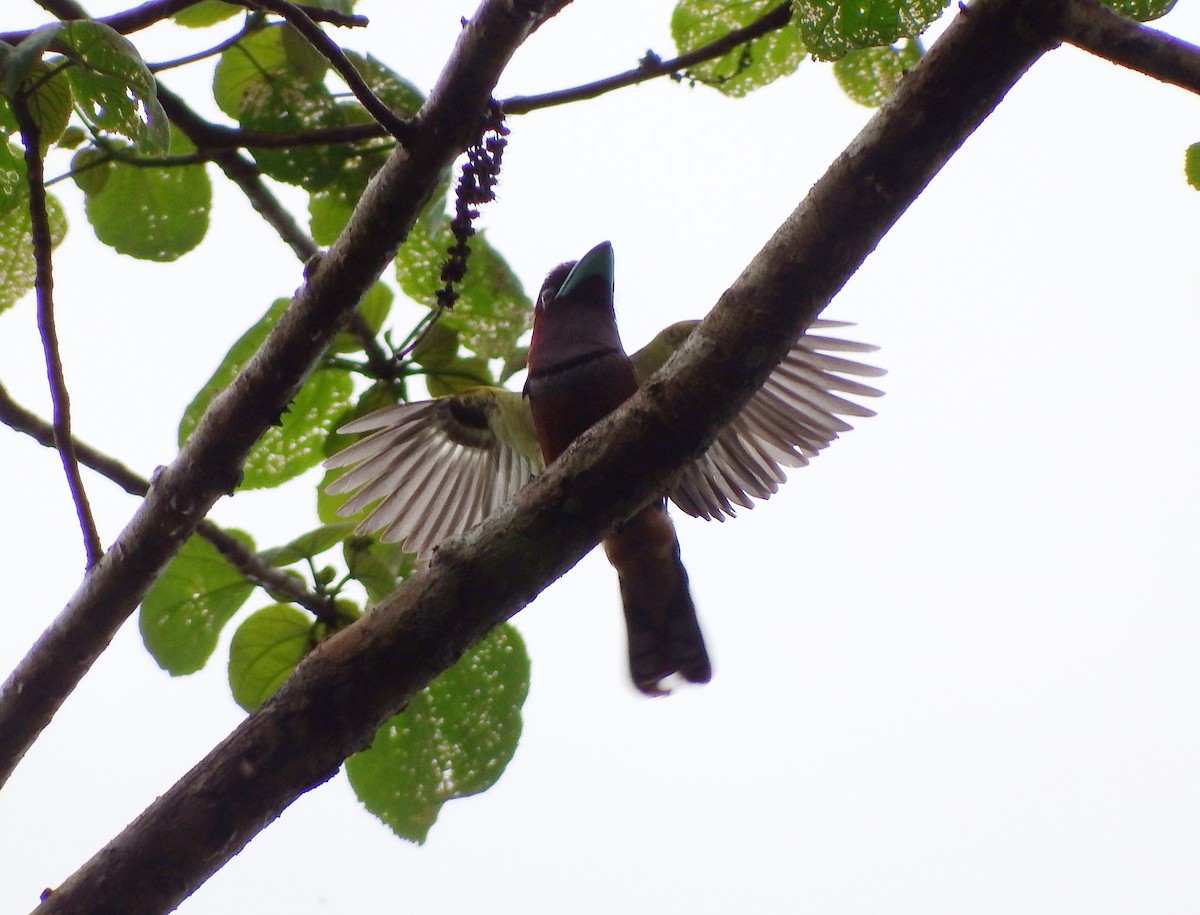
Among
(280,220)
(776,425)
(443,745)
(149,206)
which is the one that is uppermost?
(776,425)

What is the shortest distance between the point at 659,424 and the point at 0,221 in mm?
1658

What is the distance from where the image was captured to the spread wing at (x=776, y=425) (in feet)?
10.3

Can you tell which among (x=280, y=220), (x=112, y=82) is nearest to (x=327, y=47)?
(x=112, y=82)

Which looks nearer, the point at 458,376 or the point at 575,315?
the point at 458,376

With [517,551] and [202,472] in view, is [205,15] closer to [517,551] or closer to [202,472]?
[202,472]

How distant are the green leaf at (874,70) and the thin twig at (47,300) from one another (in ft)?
6.05

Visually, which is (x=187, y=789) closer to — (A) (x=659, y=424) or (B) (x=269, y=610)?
(A) (x=659, y=424)

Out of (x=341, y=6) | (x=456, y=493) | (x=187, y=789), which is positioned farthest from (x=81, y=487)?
(x=456, y=493)

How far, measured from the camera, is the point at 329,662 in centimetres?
157

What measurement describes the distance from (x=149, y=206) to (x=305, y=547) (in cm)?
→ 90

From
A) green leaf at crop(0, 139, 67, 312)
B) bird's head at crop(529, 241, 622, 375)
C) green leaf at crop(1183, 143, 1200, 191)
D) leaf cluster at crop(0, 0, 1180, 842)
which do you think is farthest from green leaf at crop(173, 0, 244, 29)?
green leaf at crop(1183, 143, 1200, 191)

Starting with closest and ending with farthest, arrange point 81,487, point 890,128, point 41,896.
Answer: point 890,128 < point 41,896 < point 81,487

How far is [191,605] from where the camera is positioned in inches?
107

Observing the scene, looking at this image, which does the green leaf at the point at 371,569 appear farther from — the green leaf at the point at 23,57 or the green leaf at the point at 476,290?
the green leaf at the point at 23,57
